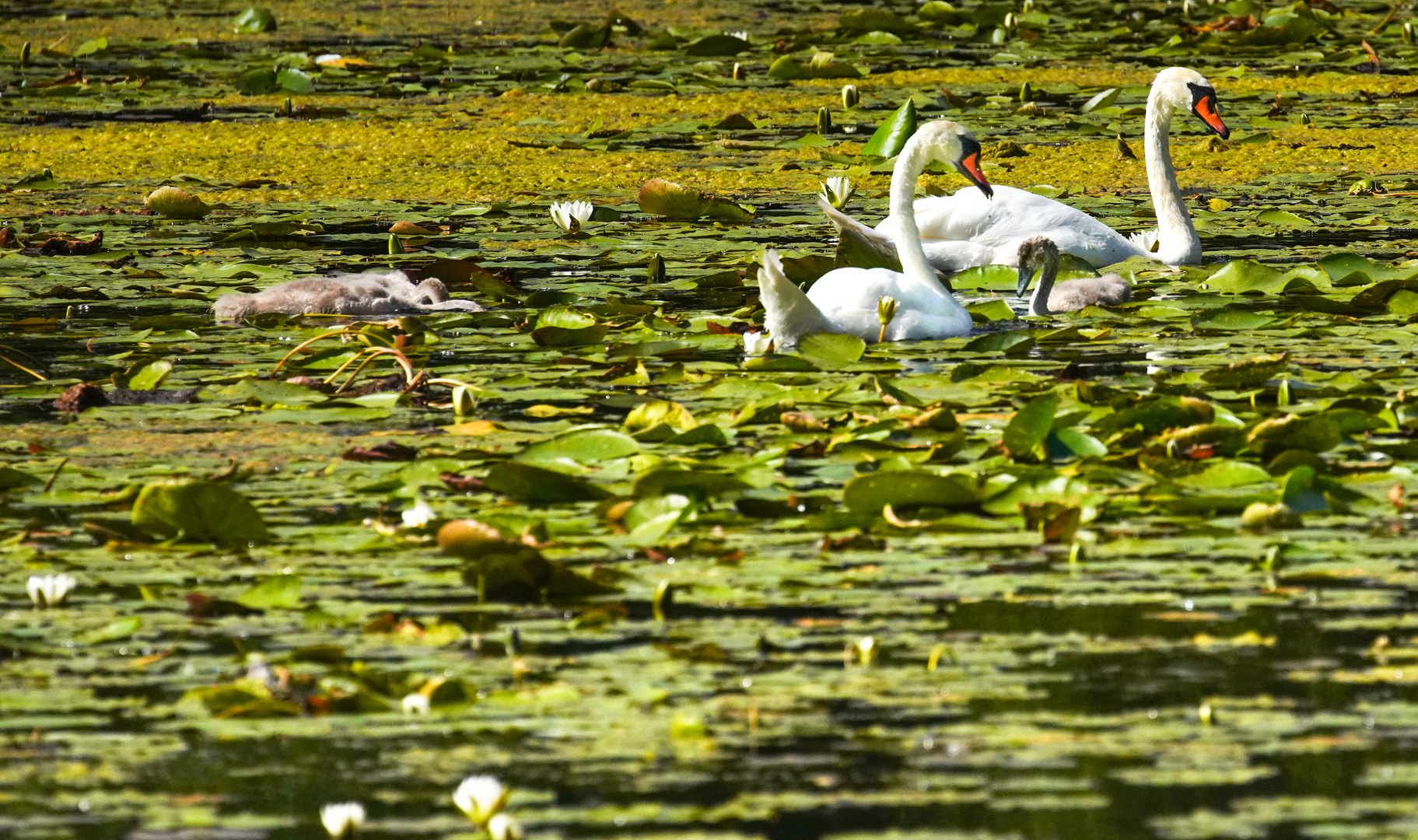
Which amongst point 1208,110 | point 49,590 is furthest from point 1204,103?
point 49,590

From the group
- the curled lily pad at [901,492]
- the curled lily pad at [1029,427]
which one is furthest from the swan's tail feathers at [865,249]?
the curled lily pad at [901,492]

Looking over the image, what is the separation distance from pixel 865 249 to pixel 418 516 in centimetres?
322

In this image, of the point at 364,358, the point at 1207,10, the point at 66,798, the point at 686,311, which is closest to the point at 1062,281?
the point at 686,311

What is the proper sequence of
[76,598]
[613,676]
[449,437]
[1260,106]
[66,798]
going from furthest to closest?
[1260,106]
[449,437]
[76,598]
[613,676]
[66,798]

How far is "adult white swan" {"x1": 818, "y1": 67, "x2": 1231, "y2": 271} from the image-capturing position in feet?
24.7

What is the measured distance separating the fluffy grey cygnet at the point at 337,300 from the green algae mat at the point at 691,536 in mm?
86

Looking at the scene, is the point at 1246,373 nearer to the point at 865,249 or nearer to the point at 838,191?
the point at 865,249

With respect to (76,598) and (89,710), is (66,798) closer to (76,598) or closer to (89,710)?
(89,710)

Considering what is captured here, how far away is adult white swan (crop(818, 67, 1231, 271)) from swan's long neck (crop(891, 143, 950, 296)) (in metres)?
0.86

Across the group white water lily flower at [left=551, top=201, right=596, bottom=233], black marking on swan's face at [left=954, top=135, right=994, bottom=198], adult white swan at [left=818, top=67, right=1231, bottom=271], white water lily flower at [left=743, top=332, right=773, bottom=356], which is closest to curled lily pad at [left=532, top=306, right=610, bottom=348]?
white water lily flower at [left=743, top=332, right=773, bottom=356]

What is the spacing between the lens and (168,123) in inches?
472

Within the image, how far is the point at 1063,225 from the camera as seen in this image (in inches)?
296

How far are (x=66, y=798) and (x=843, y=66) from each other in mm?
11149

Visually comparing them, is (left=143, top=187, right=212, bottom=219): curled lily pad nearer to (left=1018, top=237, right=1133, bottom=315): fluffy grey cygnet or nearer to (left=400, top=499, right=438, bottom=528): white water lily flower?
(left=1018, top=237, right=1133, bottom=315): fluffy grey cygnet
